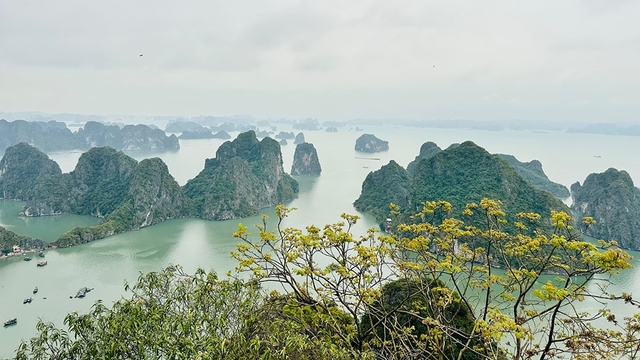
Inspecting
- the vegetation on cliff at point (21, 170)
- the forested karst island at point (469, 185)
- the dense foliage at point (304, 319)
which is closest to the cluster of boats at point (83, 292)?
the dense foliage at point (304, 319)

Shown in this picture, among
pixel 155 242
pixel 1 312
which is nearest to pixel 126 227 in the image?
pixel 155 242

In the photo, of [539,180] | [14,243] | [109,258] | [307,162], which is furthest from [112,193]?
[539,180]

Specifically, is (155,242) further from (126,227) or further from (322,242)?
(322,242)

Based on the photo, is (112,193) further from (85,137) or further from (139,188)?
(85,137)

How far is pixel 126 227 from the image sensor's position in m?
29.0

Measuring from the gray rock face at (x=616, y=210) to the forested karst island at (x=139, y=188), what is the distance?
28.5 metres

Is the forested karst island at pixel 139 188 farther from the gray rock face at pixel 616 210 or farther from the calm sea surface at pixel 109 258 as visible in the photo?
the gray rock face at pixel 616 210

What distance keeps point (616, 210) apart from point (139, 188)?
128 ft

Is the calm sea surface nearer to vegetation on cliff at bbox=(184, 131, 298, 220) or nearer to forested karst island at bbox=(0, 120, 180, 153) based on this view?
vegetation on cliff at bbox=(184, 131, 298, 220)

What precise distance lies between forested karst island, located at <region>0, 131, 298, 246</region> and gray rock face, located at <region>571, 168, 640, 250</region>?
28.5m

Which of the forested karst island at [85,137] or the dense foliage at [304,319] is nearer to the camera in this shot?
the dense foliage at [304,319]

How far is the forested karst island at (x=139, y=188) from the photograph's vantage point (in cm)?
3212

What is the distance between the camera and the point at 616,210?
87.7 feet

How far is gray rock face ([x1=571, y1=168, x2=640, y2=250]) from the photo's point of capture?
25109 millimetres
